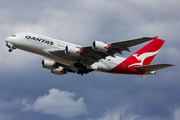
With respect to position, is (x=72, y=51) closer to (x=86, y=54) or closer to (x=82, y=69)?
(x=86, y=54)

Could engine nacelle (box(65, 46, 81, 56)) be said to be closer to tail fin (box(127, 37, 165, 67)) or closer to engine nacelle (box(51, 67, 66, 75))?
engine nacelle (box(51, 67, 66, 75))

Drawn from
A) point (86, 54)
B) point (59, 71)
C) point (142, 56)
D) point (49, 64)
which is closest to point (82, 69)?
point (86, 54)

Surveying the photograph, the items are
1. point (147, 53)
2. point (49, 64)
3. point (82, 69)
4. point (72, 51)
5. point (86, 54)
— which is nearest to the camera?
point (72, 51)

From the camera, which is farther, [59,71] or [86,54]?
[59,71]

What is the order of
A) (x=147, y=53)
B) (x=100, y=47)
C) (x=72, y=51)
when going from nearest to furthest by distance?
(x=100, y=47) < (x=72, y=51) < (x=147, y=53)

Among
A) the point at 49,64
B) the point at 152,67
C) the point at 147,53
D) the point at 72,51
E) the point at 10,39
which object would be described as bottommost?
the point at 152,67

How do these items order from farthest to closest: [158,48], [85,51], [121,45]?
[158,48]
[85,51]
[121,45]

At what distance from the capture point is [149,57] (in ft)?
149

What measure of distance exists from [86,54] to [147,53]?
528 inches

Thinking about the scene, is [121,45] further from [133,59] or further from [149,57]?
[149,57]

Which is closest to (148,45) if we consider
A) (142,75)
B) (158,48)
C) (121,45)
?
(158,48)

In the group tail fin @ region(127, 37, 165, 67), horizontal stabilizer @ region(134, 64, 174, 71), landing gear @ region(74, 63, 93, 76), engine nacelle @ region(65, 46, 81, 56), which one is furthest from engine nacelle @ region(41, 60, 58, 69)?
horizontal stabilizer @ region(134, 64, 174, 71)

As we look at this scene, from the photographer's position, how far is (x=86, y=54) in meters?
37.5

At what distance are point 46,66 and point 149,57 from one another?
59.5 feet
